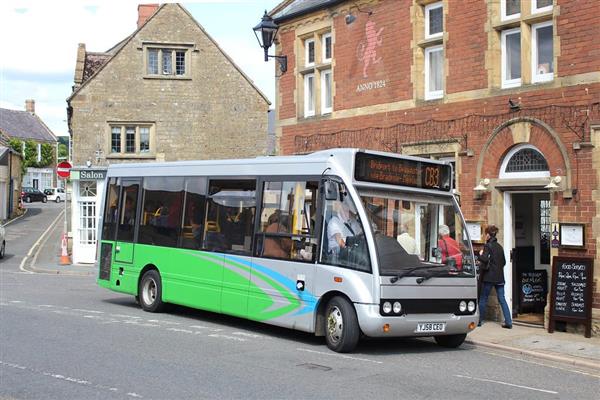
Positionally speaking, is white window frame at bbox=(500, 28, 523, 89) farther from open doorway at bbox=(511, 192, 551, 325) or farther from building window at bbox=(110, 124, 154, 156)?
building window at bbox=(110, 124, 154, 156)

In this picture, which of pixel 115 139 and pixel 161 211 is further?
pixel 115 139

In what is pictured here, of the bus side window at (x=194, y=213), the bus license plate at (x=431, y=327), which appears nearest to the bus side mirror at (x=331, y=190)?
the bus license plate at (x=431, y=327)

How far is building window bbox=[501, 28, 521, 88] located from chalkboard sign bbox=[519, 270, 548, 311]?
3529 mm

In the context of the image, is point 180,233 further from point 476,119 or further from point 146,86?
point 146,86

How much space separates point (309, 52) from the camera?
61.9ft

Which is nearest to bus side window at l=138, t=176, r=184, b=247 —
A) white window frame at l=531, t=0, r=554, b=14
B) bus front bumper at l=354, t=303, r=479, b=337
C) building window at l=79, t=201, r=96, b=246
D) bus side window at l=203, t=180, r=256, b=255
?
bus side window at l=203, t=180, r=256, b=255

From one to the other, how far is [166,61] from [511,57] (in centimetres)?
2279

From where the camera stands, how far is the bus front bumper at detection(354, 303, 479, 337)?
9.65m

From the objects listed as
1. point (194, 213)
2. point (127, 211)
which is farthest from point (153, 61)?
point (194, 213)

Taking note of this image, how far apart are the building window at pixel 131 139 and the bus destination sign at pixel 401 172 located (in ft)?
78.4

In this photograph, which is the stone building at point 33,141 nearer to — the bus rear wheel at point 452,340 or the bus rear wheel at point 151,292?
the bus rear wheel at point 151,292

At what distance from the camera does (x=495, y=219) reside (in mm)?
13789

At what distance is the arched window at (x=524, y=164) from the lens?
43.0ft

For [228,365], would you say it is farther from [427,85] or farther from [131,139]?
[131,139]
